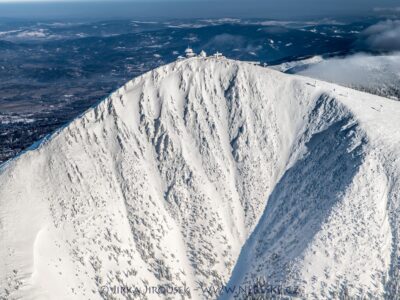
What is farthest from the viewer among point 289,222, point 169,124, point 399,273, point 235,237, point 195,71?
point 195,71

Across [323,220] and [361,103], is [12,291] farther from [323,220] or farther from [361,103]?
[361,103]

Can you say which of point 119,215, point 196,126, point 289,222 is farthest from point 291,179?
point 119,215

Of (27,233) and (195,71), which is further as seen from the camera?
(195,71)

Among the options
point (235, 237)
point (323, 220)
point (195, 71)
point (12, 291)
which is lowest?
point (235, 237)

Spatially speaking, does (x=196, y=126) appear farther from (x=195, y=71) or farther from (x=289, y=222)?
(x=289, y=222)

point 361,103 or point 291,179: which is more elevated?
point 361,103

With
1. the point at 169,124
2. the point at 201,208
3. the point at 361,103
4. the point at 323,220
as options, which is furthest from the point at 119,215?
the point at 361,103

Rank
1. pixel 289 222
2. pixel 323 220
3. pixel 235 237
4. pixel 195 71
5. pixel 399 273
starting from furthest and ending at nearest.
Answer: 1. pixel 195 71
2. pixel 235 237
3. pixel 289 222
4. pixel 323 220
5. pixel 399 273
